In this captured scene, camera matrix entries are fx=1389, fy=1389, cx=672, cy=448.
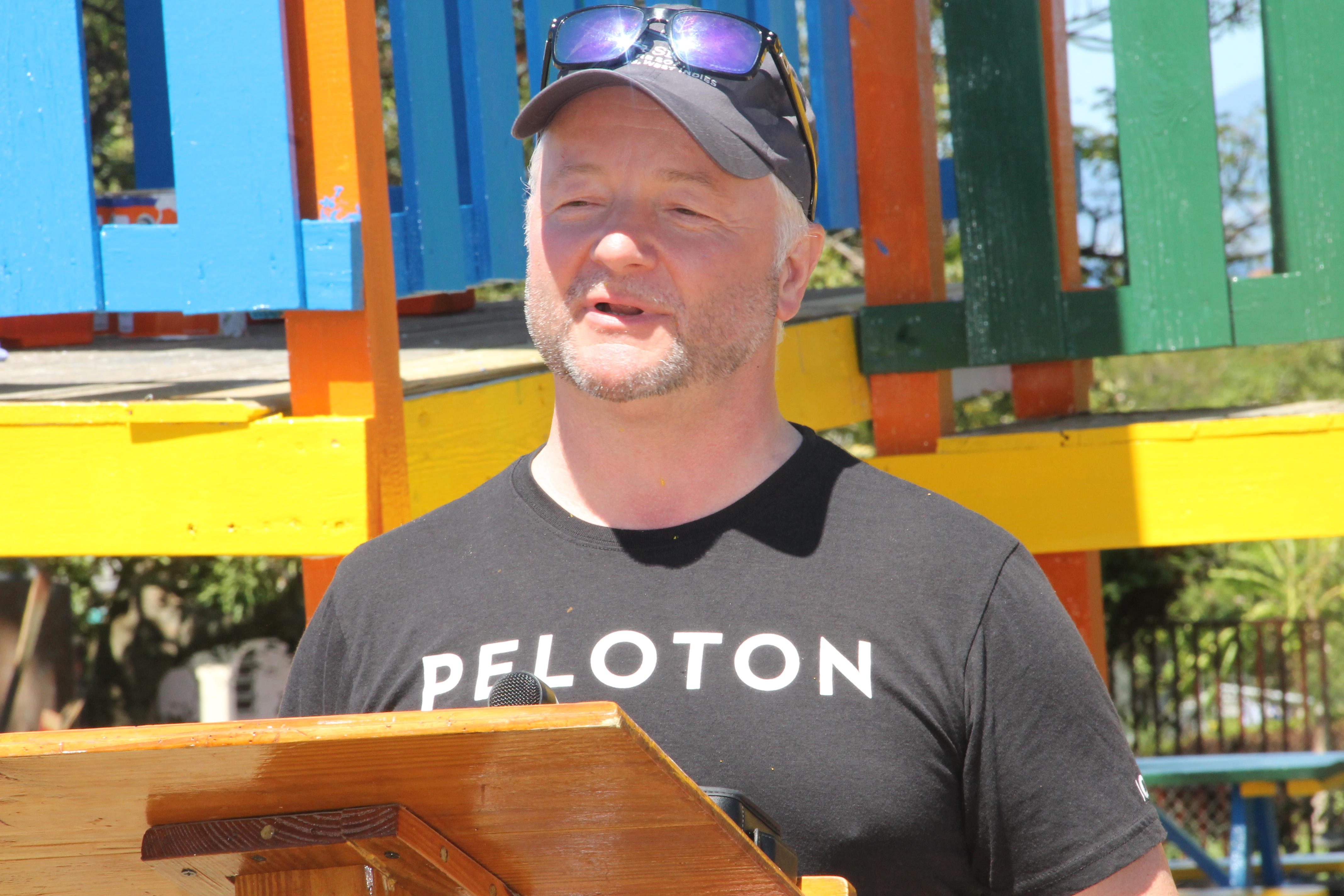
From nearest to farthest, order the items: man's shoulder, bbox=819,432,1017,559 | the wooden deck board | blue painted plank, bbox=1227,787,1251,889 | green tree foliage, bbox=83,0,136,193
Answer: man's shoulder, bbox=819,432,1017,559, the wooden deck board, blue painted plank, bbox=1227,787,1251,889, green tree foliage, bbox=83,0,136,193

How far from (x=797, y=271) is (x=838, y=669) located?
554 mm

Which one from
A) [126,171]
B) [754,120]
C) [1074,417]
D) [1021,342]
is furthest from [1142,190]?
[126,171]

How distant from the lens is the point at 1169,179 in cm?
314

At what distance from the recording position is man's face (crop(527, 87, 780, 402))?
5.13ft

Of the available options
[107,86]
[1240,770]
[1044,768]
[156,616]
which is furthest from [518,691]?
[156,616]

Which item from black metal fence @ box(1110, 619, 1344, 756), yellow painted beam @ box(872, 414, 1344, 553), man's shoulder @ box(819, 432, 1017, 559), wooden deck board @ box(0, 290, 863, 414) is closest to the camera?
man's shoulder @ box(819, 432, 1017, 559)

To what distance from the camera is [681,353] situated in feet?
5.14

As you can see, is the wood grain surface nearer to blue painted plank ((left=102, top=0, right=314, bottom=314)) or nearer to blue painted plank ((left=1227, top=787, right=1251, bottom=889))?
blue painted plank ((left=102, top=0, right=314, bottom=314))

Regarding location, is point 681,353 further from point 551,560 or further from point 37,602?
point 37,602

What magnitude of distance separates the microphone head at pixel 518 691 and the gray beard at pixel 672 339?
1.85 ft

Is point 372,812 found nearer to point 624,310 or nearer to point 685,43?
point 624,310

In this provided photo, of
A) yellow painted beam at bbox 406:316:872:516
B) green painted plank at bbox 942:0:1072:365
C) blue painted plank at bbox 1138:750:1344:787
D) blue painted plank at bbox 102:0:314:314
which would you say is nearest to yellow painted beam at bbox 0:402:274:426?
blue painted plank at bbox 102:0:314:314

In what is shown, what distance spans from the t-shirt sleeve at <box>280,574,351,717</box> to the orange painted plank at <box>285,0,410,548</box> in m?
0.46

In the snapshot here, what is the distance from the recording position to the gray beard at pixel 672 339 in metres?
1.56
